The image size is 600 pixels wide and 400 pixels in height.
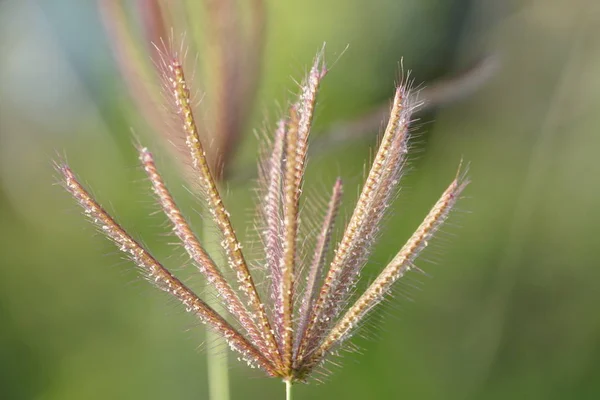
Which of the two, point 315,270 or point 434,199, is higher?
point 434,199

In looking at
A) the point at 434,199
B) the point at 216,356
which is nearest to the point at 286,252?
the point at 216,356

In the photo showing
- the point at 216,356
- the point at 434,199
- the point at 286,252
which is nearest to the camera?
the point at 286,252

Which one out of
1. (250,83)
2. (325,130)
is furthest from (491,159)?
(250,83)

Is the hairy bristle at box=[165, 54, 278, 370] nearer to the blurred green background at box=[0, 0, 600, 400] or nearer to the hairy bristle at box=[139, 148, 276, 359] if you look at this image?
the hairy bristle at box=[139, 148, 276, 359]

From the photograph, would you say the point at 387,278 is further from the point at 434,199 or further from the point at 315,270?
the point at 434,199

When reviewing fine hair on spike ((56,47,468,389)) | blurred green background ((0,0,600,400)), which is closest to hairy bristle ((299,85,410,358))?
fine hair on spike ((56,47,468,389))

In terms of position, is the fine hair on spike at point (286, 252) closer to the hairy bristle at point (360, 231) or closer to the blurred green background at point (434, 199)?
the hairy bristle at point (360, 231)

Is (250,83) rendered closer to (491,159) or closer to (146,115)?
(146,115)
